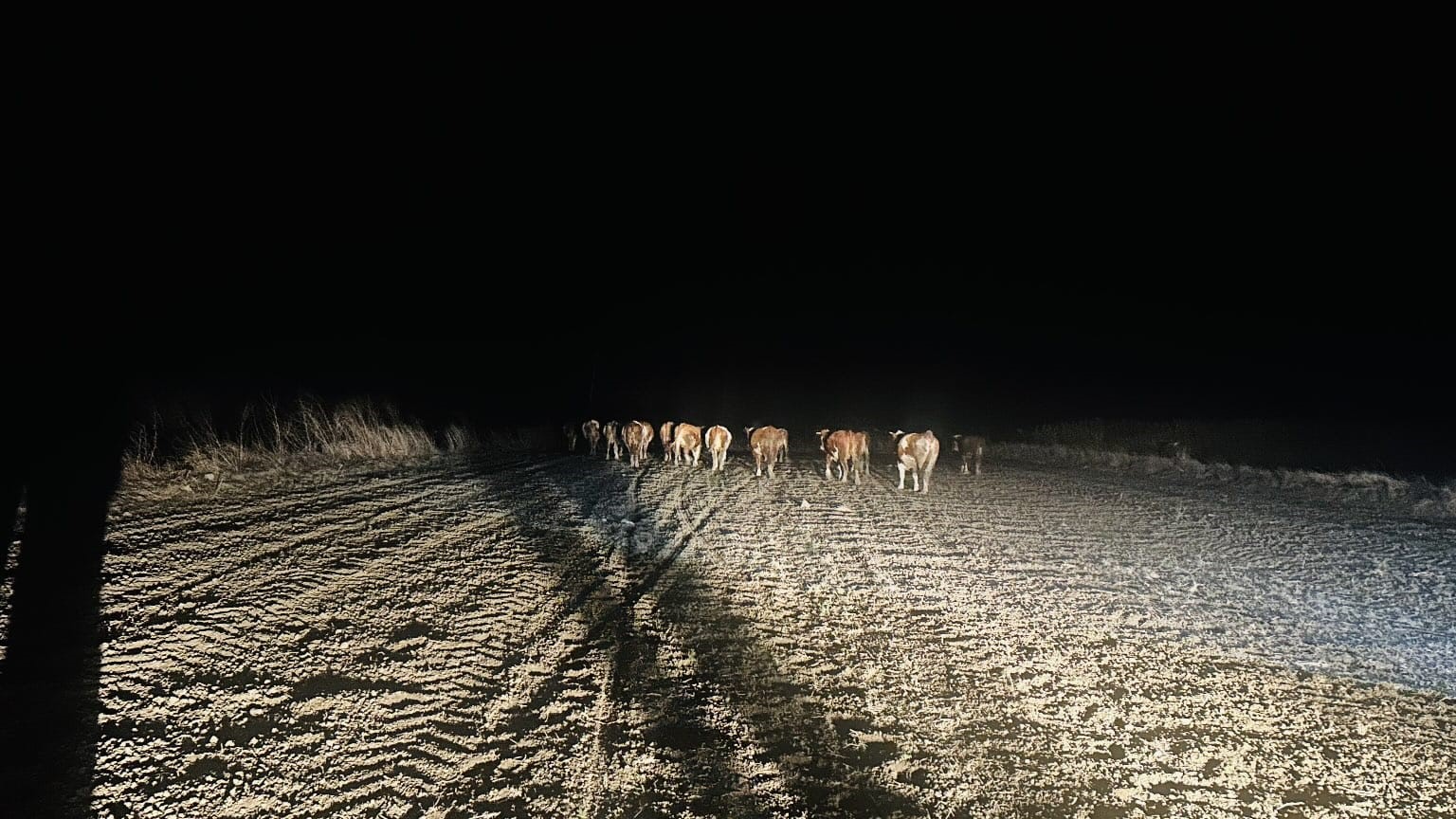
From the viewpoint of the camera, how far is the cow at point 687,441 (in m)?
14.9

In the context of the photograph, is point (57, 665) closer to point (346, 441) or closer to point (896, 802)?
point (896, 802)

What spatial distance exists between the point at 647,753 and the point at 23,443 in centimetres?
1271

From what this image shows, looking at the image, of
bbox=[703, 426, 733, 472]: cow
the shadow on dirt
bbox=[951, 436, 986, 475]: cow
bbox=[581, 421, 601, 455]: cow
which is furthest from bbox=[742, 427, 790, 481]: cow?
the shadow on dirt

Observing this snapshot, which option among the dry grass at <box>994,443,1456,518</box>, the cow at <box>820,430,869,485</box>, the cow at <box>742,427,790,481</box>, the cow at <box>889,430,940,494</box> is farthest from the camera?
the cow at <box>742,427,790,481</box>

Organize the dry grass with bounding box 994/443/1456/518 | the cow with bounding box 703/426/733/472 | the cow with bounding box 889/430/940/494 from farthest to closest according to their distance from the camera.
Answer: the cow with bounding box 703/426/733/472
the cow with bounding box 889/430/940/494
the dry grass with bounding box 994/443/1456/518

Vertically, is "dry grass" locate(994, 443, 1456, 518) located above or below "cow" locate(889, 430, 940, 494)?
below

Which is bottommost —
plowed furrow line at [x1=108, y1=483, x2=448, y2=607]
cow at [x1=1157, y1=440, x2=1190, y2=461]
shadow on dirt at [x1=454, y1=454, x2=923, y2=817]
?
shadow on dirt at [x1=454, y1=454, x2=923, y2=817]

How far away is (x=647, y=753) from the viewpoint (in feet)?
11.5

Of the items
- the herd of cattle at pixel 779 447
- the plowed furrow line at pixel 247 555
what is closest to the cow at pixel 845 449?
the herd of cattle at pixel 779 447

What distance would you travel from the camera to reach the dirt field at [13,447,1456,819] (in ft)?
10.6

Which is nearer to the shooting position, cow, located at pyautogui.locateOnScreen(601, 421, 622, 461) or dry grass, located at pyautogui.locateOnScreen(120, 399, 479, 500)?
dry grass, located at pyautogui.locateOnScreen(120, 399, 479, 500)

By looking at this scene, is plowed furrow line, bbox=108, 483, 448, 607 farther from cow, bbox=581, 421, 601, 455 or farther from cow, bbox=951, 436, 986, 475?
cow, bbox=951, 436, 986, 475

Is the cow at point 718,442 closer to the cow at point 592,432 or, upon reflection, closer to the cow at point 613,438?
the cow at point 613,438

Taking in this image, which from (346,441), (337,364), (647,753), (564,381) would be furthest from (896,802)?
(564,381)
